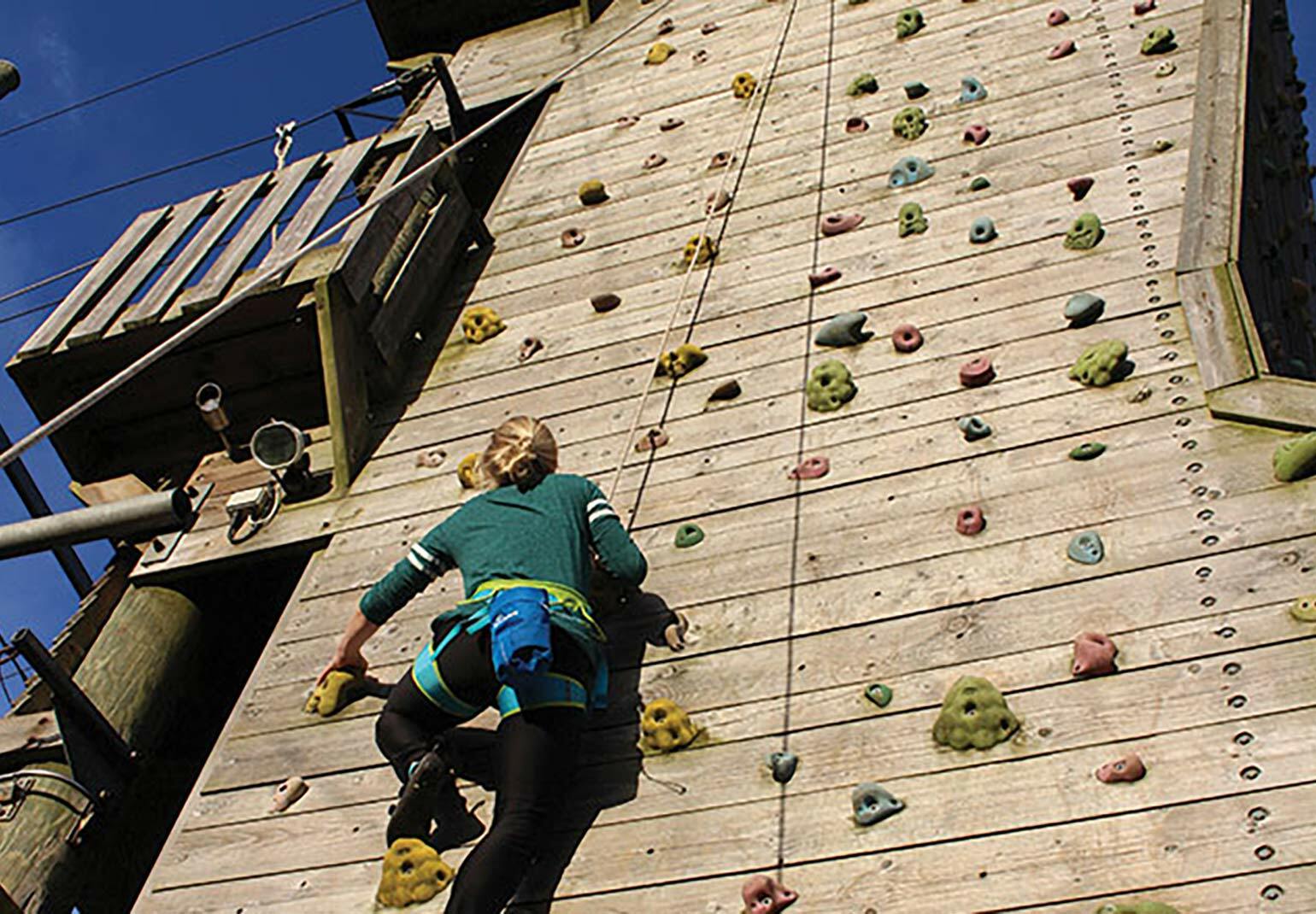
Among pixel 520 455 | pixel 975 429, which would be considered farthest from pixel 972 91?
pixel 520 455

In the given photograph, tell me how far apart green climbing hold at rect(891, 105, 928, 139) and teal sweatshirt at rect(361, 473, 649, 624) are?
258 cm

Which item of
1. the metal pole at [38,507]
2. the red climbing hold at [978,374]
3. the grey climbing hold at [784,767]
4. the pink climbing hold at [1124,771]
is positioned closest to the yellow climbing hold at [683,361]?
the red climbing hold at [978,374]

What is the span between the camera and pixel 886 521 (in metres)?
3.64

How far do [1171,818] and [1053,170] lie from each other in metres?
2.84

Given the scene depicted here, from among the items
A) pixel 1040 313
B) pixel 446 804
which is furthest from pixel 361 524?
pixel 1040 313

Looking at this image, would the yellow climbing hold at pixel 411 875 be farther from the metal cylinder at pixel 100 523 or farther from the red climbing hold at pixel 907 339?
the red climbing hold at pixel 907 339

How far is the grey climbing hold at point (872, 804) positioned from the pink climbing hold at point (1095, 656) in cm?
49

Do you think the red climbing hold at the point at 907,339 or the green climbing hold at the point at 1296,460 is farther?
the red climbing hold at the point at 907,339

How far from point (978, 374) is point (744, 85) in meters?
2.91

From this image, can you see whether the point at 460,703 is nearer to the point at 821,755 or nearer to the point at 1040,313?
the point at 821,755

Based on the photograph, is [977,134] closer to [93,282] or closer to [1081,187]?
[1081,187]

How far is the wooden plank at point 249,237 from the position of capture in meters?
5.46

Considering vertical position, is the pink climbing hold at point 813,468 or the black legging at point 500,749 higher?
the black legging at point 500,749

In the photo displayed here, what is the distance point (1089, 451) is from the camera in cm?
353
